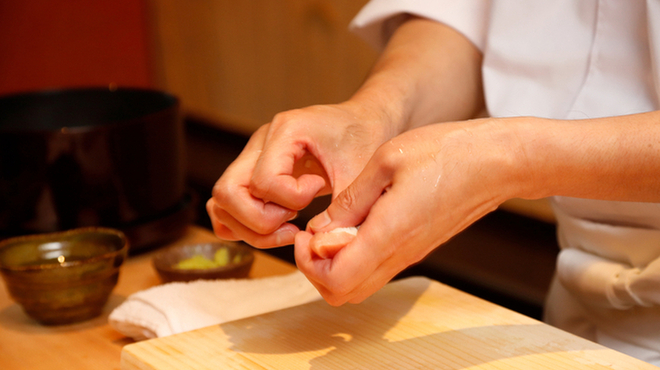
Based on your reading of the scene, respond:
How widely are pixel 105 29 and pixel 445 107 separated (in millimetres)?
2123

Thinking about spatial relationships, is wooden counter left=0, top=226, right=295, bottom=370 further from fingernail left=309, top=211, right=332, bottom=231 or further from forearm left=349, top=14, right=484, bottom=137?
forearm left=349, top=14, right=484, bottom=137

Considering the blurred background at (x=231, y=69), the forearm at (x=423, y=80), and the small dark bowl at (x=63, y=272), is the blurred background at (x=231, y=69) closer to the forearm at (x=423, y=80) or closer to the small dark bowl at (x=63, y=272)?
the forearm at (x=423, y=80)

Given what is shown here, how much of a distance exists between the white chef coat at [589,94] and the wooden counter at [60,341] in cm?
58

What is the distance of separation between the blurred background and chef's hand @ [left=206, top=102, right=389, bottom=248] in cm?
116

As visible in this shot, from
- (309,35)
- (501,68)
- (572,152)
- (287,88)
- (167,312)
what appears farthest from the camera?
(287,88)

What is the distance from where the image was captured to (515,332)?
0.64 metres

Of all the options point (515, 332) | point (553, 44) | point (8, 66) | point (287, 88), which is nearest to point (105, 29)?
point (8, 66)

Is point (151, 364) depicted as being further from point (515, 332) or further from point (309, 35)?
point (309, 35)

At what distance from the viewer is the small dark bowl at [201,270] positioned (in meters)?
0.85

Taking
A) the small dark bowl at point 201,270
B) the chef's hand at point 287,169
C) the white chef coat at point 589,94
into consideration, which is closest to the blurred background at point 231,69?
the white chef coat at point 589,94

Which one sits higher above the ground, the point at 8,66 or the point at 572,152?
the point at 572,152

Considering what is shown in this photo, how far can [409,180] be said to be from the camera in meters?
0.51

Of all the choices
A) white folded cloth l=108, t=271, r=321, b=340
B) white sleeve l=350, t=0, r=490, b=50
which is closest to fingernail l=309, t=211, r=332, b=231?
white folded cloth l=108, t=271, r=321, b=340

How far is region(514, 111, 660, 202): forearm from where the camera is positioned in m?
0.55
